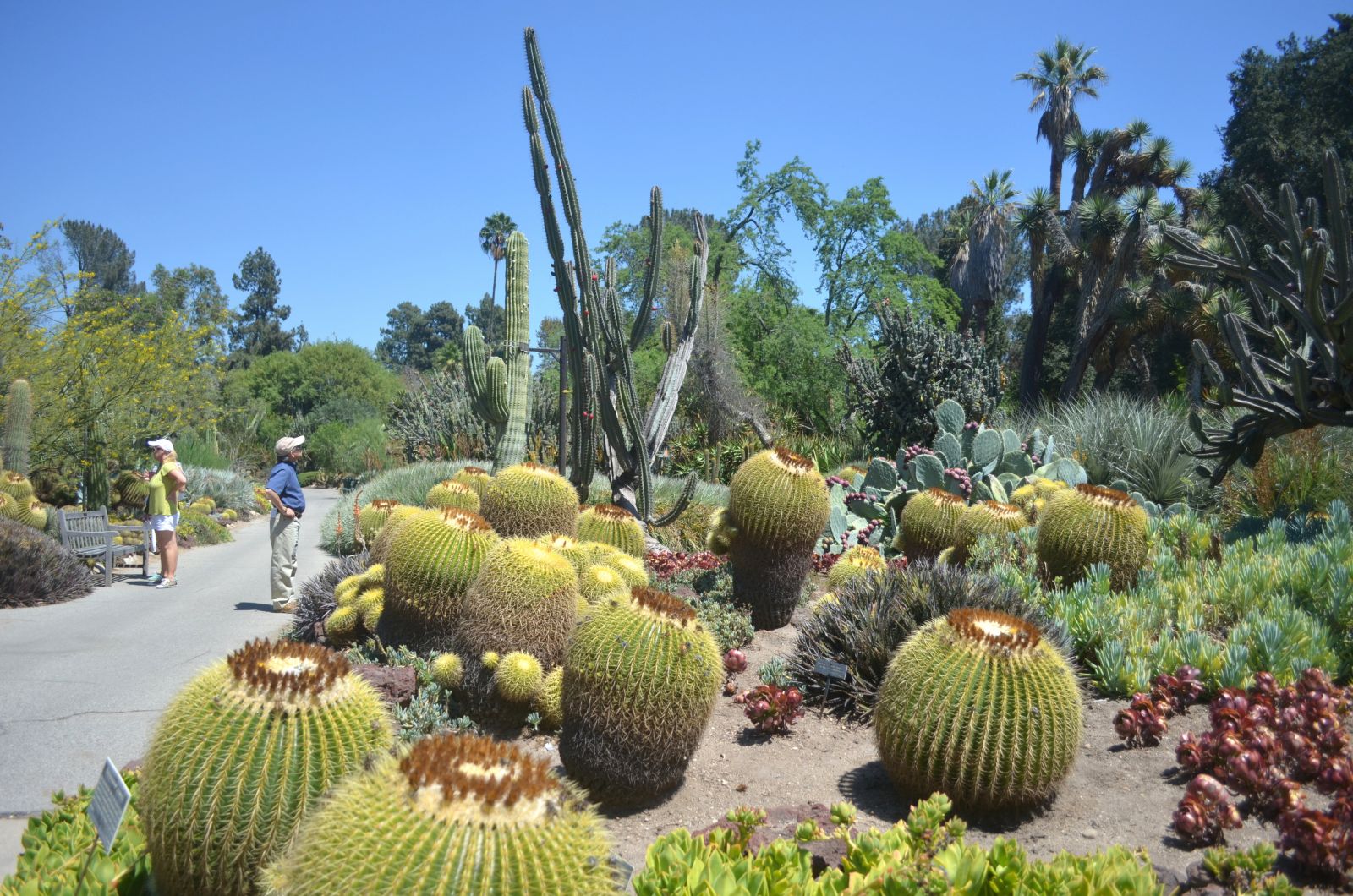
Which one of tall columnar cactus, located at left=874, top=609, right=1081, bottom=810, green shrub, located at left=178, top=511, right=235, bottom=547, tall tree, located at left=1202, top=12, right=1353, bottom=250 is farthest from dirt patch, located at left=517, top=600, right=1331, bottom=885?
tall tree, located at left=1202, top=12, right=1353, bottom=250

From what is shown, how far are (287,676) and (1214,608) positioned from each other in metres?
5.67

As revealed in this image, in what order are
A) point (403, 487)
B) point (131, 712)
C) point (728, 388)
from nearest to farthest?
point (131, 712) < point (403, 487) < point (728, 388)

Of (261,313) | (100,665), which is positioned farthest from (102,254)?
(100,665)

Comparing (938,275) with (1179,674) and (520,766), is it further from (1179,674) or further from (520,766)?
(520,766)

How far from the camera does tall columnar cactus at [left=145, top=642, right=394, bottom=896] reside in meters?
2.97

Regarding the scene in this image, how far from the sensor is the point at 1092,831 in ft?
13.6

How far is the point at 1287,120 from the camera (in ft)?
95.5

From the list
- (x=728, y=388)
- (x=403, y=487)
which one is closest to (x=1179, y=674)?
(x=403, y=487)

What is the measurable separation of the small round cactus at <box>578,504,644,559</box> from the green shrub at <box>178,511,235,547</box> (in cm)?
1032

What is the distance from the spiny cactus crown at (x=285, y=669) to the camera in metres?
3.04

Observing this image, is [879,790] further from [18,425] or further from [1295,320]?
[18,425]

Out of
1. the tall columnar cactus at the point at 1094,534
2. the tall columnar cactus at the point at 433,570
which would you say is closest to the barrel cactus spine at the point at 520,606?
the tall columnar cactus at the point at 433,570

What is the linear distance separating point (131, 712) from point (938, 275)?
166 feet

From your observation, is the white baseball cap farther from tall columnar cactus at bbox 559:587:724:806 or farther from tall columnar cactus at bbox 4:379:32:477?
tall columnar cactus at bbox 4:379:32:477
